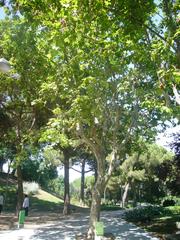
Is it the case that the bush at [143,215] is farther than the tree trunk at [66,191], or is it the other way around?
the tree trunk at [66,191]

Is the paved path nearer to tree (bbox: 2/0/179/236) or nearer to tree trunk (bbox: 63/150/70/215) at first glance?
tree (bbox: 2/0/179/236)

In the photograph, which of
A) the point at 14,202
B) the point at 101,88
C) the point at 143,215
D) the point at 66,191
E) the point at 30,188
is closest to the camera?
the point at 101,88

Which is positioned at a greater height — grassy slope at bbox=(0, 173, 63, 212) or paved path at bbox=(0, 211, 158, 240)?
grassy slope at bbox=(0, 173, 63, 212)

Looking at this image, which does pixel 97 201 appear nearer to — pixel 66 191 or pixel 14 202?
pixel 66 191

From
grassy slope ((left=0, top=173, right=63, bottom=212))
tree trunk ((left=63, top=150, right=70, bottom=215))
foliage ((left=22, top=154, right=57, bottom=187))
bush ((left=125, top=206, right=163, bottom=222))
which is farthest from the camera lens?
foliage ((left=22, top=154, right=57, bottom=187))

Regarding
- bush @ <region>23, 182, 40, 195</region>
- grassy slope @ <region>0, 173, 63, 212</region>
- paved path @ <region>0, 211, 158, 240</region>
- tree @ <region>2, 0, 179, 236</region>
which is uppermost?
tree @ <region>2, 0, 179, 236</region>

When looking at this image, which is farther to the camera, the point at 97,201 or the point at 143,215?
the point at 143,215

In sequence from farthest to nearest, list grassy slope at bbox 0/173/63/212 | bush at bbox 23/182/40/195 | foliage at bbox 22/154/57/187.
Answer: foliage at bbox 22/154/57/187, bush at bbox 23/182/40/195, grassy slope at bbox 0/173/63/212

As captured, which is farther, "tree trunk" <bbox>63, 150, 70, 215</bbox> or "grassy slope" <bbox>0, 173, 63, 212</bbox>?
"grassy slope" <bbox>0, 173, 63, 212</bbox>

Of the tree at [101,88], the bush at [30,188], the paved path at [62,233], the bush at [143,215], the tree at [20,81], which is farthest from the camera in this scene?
the bush at [30,188]

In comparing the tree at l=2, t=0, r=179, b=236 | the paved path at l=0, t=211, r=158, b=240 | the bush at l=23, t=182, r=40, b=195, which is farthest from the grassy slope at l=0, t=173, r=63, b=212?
the tree at l=2, t=0, r=179, b=236

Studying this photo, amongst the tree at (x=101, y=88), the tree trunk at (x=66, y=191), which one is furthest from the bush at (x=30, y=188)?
the tree at (x=101, y=88)

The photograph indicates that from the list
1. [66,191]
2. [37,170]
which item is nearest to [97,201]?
[66,191]

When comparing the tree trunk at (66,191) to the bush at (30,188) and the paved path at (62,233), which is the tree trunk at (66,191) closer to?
the paved path at (62,233)
